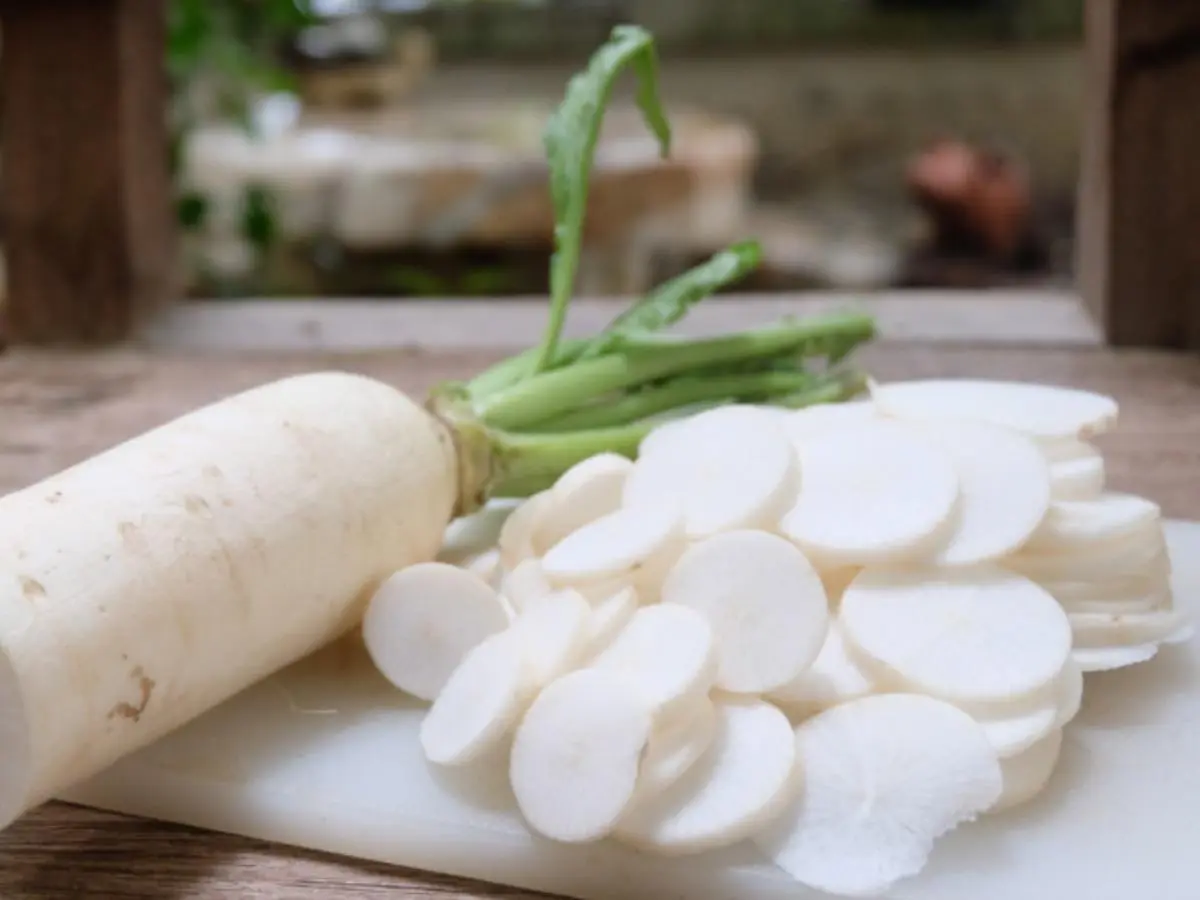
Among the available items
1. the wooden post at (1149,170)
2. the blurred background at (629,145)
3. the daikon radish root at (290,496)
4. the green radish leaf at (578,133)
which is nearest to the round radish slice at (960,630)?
the daikon radish root at (290,496)

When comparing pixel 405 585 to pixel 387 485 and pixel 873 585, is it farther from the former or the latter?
pixel 873 585

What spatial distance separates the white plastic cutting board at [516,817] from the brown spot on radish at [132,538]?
0.10m

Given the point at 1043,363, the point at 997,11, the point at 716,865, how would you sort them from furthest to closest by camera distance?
the point at 997,11 < the point at 1043,363 < the point at 716,865

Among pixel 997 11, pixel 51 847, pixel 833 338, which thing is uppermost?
pixel 997 11

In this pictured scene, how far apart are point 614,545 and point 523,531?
0.41 feet

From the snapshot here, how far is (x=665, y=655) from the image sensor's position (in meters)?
0.58

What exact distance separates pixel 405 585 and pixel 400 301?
1.11 metres

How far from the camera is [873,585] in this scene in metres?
0.64

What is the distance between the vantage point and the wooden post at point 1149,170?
55.9 inches

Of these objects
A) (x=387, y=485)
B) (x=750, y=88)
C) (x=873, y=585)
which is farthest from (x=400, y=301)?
(x=750, y=88)

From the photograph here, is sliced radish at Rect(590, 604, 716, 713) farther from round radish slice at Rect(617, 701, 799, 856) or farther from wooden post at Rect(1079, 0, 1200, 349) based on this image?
wooden post at Rect(1079, 0, 1200, 349)

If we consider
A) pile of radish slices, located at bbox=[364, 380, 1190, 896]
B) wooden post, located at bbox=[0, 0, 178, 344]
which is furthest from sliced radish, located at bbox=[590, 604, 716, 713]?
wooden post, located at bbox=[0, 0, 178, 344]

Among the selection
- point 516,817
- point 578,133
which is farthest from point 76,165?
point 516,817

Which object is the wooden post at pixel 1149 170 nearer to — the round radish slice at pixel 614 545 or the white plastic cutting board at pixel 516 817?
the white plastic cutting board at pixel 516 817
